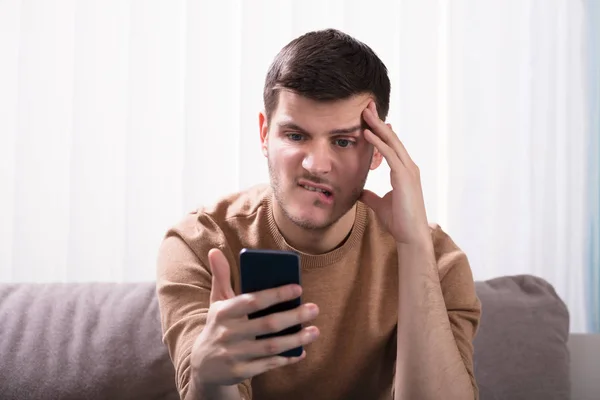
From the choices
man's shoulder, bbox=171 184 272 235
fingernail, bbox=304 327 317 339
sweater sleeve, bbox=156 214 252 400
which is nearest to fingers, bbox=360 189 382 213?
man's shoulder, bbox=171 184 272 235

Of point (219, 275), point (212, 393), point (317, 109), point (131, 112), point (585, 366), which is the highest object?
point (131, 112)

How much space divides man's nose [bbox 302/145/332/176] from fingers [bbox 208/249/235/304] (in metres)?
0.39

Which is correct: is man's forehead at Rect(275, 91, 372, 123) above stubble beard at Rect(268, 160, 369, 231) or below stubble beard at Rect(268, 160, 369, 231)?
above

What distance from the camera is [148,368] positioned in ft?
5.82

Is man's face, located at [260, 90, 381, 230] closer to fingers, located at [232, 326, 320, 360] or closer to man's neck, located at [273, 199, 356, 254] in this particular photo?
man's neck, located at [273, 199, 356, 254]

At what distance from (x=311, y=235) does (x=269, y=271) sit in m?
0.53

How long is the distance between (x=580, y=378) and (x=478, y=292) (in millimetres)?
426

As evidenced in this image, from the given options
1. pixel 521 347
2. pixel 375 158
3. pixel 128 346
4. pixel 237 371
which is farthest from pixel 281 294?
pixel 521 347

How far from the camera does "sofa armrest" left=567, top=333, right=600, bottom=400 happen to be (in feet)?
6.66

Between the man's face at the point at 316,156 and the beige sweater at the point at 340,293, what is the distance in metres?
0.14

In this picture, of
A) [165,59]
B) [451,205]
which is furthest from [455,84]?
[165,59]

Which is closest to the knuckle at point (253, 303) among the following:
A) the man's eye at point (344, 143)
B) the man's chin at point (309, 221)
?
the man's chin at point (309, 221)

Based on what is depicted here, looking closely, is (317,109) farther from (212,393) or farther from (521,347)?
(521,347)

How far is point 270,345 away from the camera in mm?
1053
